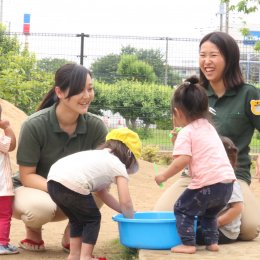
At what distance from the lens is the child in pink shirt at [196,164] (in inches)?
157

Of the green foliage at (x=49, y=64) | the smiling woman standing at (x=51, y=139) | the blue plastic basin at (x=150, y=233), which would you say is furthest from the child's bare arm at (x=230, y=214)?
the green foliage at (x=49, y=64)

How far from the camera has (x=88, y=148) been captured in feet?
15.8

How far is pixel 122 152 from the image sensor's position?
160 inches

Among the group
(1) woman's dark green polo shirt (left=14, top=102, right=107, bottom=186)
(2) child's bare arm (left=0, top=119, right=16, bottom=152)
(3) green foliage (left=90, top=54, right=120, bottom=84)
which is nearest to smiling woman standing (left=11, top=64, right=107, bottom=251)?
(1) woman's dark green polo shirt (left=14, top=102, right=107, bottom=186)

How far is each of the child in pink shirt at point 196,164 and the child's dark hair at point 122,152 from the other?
8.3 inches

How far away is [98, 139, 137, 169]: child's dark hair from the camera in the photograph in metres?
4.07

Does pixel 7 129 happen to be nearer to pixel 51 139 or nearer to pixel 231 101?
pixel 51 139

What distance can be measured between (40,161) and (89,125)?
15.5 inches

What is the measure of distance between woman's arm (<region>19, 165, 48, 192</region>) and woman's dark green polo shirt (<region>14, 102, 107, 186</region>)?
0.04 meters

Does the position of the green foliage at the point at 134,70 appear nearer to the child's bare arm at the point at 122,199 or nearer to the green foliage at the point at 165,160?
the green foliage at the point at 165,160

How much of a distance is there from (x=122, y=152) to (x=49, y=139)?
79cm

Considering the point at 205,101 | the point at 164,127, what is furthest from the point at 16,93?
the point at 205,101

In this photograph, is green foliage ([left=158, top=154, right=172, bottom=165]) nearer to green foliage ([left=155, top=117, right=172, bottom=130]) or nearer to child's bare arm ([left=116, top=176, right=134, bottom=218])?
green foliage ([left=155, top=117, right=172, bottom=130])

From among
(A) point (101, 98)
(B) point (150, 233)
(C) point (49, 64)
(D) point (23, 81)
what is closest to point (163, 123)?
(A) point (101, 98)
